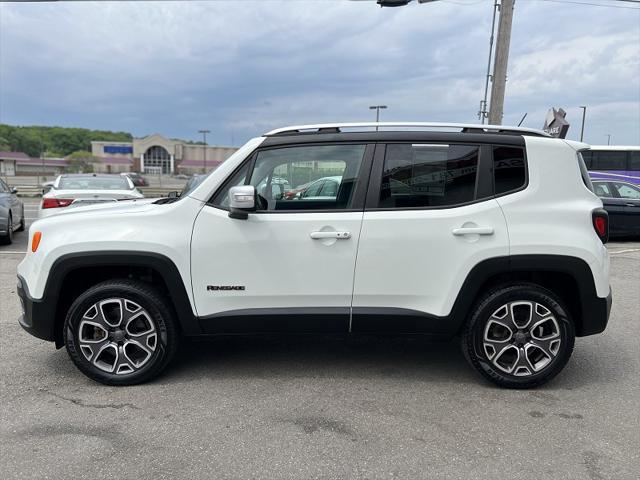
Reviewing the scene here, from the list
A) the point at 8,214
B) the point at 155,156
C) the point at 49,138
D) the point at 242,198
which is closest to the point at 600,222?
the point at 242,198

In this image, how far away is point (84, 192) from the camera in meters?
8.68

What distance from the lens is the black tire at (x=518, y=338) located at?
3559 millimetres

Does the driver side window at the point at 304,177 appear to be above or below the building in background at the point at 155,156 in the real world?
below

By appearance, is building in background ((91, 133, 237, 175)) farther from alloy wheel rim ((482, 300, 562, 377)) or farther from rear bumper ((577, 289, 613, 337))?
rear bumper ((577, 289, 613, 337))

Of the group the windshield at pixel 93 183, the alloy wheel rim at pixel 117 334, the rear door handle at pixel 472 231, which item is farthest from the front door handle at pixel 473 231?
the windshield at pixel 93 183

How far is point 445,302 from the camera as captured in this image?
140 inches

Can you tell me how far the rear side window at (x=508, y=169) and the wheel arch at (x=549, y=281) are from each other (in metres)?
0.51

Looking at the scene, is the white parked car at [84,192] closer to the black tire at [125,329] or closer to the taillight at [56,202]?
the taillight at [56,202]

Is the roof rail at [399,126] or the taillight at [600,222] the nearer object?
the taillight at [600,222]

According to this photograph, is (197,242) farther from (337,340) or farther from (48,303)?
(337,340)

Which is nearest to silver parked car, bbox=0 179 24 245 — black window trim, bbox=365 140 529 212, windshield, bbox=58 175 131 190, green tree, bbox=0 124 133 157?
windshield, bbox=58 175 131 190

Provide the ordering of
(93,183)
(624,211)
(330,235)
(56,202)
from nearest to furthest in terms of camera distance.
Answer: (330,235) → (56,202) → (93,183) → (624,211)

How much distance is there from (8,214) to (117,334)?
7903mm

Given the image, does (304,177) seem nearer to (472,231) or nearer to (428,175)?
(428,175)
